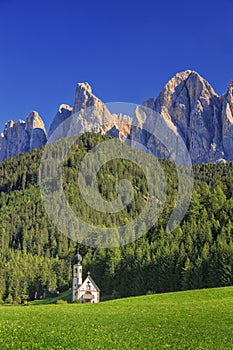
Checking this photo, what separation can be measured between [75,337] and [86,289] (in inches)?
2877

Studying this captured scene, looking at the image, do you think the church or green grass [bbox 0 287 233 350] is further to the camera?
the church

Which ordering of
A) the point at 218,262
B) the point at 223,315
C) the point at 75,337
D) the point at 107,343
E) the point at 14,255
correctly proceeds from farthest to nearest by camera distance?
the point at 14,255, the point at 218,262, the point at 223,315, the point at 75,337, the point at 107,343

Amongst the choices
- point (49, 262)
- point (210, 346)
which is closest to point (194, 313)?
point (210, 346)

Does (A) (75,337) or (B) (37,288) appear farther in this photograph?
(B) (37,288)

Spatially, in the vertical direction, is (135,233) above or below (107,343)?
above

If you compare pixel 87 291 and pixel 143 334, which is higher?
pixel 87 291

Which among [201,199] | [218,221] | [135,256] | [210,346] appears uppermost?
[201,199]

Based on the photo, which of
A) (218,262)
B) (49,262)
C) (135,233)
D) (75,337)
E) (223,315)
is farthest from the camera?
(49,262)

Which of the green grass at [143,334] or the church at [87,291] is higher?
the church at [87,291]

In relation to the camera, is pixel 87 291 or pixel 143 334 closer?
pixel 143 334

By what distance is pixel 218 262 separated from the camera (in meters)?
74.4

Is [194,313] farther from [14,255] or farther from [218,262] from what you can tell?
[14,255]

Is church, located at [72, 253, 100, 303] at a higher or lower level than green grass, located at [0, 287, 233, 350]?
higher

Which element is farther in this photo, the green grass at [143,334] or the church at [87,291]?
the church at [87,291]
